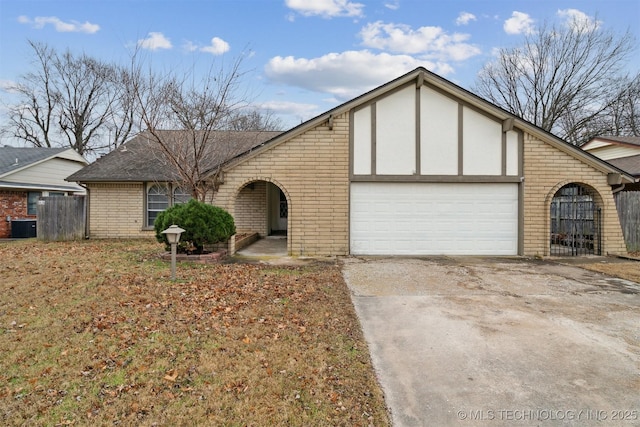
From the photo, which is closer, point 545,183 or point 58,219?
point 545,183

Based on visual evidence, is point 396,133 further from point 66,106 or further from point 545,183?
point 66,106

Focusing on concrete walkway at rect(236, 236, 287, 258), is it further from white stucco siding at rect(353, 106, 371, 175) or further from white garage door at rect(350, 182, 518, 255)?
white stucco siding at rect(353, 106, 371, 175)

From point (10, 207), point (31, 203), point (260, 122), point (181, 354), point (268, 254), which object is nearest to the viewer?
point (181, 354)

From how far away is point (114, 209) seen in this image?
15.1 meters

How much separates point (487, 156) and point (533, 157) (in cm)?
135

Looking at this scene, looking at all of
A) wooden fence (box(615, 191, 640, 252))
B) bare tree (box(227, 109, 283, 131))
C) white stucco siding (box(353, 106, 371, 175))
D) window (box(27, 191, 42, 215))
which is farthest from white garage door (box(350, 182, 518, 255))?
window (box(27, 191, 42, 215))

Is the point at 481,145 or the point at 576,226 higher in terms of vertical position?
the point at 481,145

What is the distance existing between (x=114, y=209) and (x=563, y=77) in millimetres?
29487

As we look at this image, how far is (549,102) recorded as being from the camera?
26.8 m

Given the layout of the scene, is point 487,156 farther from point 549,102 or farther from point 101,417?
point 549,102

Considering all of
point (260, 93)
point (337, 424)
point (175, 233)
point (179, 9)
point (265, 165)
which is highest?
point (179, 9)

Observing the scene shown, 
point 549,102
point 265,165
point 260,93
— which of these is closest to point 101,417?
point 265,165

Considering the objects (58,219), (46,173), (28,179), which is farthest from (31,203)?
(58,219)

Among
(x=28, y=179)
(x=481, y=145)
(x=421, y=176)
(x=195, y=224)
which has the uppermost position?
(x=481, y=145)
